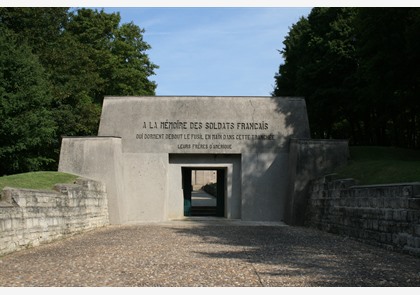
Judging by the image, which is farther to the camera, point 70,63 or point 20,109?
point 70,63

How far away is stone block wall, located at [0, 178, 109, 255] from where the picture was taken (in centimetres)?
1167

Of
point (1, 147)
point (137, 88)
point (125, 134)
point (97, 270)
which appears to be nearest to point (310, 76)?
point (137, 88)

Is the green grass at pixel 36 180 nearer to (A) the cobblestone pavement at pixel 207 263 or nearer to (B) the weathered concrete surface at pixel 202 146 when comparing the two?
(A) the cobblestone pavement at pixel 207 263

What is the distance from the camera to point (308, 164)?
2034cm

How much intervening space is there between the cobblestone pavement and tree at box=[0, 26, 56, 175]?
33.7 feet

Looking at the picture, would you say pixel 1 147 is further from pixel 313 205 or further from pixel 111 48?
pixel 111 48

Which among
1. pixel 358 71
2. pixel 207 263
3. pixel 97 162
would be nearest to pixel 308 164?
pixel 97 162

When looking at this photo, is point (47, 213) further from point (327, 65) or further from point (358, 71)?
point (327, 65)

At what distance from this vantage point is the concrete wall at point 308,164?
20297 millimetres

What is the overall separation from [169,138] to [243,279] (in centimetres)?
1415

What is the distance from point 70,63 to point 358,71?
627 inches

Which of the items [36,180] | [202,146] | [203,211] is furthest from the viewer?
[203,211]

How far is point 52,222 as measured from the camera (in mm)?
14242


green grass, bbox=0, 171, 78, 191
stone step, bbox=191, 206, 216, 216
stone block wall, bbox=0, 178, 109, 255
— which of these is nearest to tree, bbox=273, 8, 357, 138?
stone step, bbox=191, 206, 216, 216
